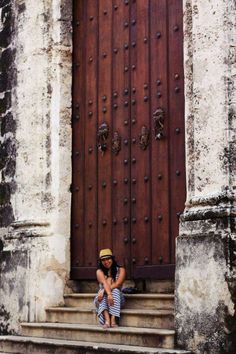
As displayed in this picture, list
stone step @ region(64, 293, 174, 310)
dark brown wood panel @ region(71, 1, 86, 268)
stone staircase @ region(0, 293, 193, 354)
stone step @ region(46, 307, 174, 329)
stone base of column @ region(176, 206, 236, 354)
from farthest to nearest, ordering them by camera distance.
→ dark brown wood panel @ region(71, 1, 86, 268)
stone step @ region(64, 293, 174, 310)
stone step @ region(46, 307, 174, 329)
stone staircase @ region(0, 293, 193, 354)
stone base of column @ region(176, 206, 236, 354)

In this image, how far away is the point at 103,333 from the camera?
629 cm

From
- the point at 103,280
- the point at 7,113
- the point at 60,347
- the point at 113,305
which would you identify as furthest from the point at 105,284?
the point at 7,113

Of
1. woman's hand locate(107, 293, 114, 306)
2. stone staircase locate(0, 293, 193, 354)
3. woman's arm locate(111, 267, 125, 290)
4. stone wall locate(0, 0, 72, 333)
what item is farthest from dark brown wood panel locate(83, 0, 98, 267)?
woman's hand locate(107, 293, 114, 306)

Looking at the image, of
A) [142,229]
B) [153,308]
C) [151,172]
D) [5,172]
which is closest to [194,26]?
[151,172]

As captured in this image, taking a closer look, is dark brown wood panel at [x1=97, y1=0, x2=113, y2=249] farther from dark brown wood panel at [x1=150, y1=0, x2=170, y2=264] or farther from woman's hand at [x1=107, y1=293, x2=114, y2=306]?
woman's hand at [x1=107, y1=293, x2=114, y2=306]

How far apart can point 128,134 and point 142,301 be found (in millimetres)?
1484

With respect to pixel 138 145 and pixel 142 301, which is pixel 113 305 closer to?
pixel 142 301

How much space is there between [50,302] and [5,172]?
1474mm

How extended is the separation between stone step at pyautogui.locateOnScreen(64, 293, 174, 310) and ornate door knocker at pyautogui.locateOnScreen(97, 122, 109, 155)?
131 cm

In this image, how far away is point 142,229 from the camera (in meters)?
6.80

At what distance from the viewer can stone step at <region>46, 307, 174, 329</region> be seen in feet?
20.0

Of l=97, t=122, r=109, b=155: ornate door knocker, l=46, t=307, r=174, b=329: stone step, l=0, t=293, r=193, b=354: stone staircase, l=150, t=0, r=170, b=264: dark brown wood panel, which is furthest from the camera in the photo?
l=97, t=122, r=109, b=155: ornate door knocker

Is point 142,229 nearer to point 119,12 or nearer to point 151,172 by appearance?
point 151,172

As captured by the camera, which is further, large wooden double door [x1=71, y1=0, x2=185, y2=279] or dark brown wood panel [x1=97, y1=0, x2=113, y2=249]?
dark brown wood panel [x1=97, y1=0, x2=113, y2=249]
